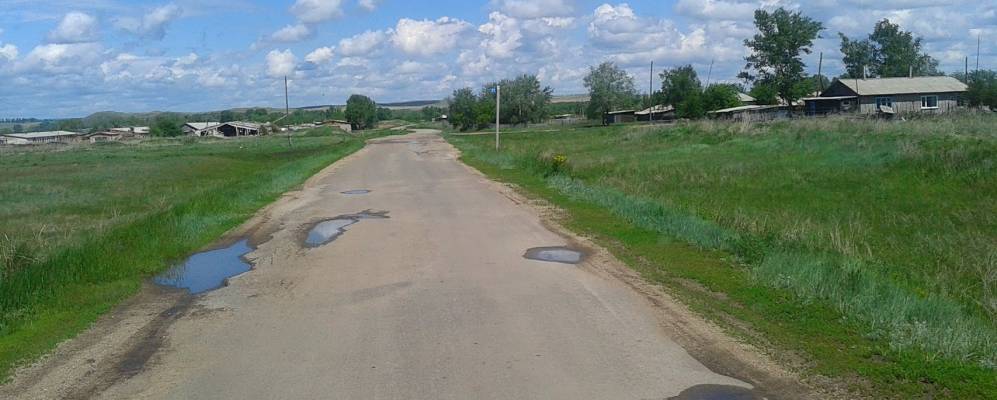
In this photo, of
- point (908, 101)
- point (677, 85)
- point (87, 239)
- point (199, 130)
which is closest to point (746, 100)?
point (677, 85)

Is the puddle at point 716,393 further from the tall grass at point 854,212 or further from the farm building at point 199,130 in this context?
the farm building at point 199,130

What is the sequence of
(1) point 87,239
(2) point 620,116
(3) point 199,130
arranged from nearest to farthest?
(1) point 87,239 → (2) point 620,116 → (3) point 199,130

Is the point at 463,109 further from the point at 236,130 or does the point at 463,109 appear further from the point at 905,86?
the point at 905,86

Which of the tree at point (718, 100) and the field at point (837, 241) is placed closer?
the field at point (837, 241)

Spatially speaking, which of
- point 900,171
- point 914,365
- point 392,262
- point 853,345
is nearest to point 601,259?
point 392,262

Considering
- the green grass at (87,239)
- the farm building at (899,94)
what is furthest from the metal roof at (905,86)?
the green grass at (87,239)

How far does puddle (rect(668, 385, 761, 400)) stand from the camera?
5.96 meters

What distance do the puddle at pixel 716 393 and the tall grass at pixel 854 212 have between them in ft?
5.54

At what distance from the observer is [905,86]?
68.4 meters

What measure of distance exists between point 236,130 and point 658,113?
69480 mm

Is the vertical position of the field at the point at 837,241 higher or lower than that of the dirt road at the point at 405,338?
higher

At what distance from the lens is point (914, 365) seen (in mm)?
6387

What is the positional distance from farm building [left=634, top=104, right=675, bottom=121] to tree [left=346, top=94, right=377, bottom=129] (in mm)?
78285

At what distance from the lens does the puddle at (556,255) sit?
1214cm
